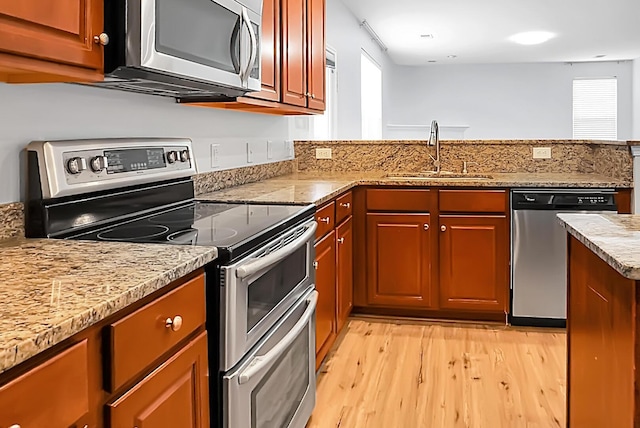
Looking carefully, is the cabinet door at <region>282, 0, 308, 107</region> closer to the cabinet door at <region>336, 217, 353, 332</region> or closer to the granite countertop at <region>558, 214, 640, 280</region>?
the cabinet door at <region>336, 217, 353, 332</region>

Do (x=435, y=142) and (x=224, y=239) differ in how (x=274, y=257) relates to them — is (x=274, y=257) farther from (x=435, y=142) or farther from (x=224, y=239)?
Answer: (x=435, y=142)

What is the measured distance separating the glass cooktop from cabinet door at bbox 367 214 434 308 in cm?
136

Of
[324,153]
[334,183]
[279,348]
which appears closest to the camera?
[279,348]

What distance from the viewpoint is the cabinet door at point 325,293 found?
277 cm

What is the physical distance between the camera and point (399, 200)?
366 cm

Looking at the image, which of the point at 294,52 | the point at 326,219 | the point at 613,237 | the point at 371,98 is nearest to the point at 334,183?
the point at 326,219

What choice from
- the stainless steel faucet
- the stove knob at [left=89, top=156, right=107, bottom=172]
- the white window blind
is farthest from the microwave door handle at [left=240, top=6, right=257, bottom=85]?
the white window blind

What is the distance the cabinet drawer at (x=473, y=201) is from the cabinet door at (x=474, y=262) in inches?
1.9

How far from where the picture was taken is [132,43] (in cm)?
154

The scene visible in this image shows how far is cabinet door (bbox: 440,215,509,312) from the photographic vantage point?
3.59 m

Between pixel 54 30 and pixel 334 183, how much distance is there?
2259 millimetres

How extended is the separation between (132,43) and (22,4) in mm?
340

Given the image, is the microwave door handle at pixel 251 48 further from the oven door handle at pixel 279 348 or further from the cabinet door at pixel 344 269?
the cabinet door at pixel 344 269

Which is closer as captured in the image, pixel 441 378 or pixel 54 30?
pixel 54 30
